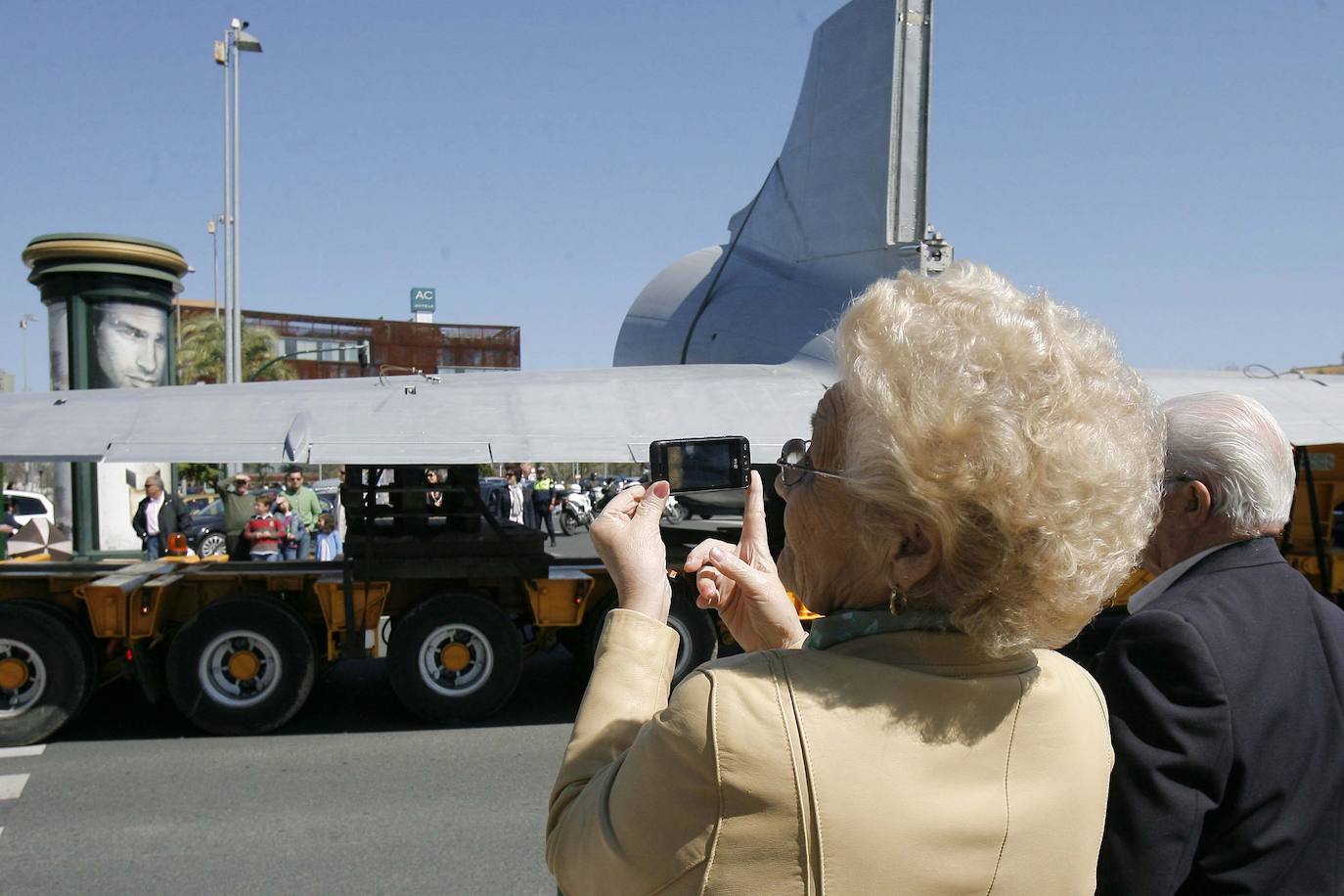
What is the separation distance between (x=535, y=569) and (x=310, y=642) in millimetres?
1851

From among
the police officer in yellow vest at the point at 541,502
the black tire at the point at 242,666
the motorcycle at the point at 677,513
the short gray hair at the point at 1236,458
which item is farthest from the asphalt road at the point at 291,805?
the police officer in yellow vest at the point at 541,502

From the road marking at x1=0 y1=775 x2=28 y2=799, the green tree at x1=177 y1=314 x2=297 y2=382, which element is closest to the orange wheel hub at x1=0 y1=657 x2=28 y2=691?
the road marking at x1=0 y1=775 x2=28 y2=799

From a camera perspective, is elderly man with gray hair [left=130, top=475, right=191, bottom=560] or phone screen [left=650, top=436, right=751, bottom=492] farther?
elderly man with gray hair [left=130, top=475, right=191, bottom=560]

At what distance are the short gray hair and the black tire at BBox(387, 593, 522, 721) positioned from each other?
260 inches

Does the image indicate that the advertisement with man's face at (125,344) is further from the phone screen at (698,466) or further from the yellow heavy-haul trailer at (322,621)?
the phone screen at (698,466)

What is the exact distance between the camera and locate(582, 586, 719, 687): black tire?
8.30 meters

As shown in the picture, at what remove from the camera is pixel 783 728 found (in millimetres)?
1234

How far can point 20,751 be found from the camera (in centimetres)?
751

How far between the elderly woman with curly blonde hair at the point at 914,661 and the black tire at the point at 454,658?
6903 millimetres

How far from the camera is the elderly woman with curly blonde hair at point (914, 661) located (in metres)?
1.24

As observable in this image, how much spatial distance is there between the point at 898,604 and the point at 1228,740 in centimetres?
79

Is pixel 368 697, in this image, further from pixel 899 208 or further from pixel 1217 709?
pixel 1217 709

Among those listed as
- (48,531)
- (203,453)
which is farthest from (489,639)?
(48,531)

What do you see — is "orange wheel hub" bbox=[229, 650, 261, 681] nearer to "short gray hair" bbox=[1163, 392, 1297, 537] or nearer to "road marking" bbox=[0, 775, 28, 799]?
"road marking" bbox=[0, 775, 28, 799]
